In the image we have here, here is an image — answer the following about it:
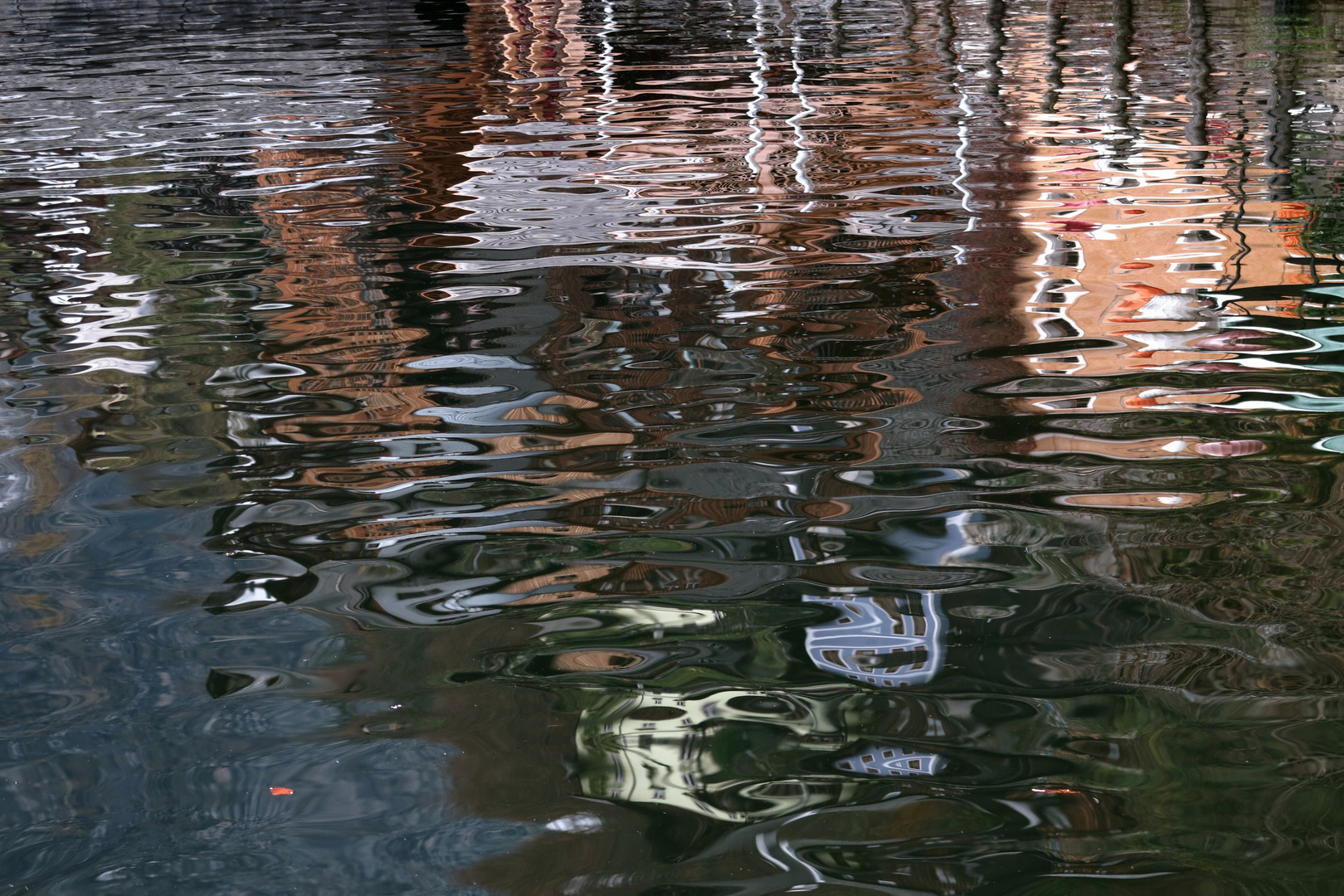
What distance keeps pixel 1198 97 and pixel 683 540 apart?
11.0 metres

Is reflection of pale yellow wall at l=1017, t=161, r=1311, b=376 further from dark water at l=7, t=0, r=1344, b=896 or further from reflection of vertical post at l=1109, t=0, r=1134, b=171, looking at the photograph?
reflection of vertical post at l=1109, t=0, r=1134, b=171

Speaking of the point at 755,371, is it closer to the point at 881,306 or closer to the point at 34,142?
the point at 881,306

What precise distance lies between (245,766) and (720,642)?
1.10m

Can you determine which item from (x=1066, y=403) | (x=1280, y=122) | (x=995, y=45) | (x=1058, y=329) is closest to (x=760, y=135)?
(x=1280, y=122)

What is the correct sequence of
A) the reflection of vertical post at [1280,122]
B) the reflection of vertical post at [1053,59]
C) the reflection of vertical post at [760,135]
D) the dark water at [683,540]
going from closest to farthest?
the dark water at [683,540], the reflection of vertical post at [1280,122], the reflection of vertical post at [760,135], the reflection of vertical post at [1053,59]

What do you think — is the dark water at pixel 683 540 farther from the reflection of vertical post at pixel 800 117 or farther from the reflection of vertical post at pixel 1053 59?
the reflection of vertical post at pixel 1053 59

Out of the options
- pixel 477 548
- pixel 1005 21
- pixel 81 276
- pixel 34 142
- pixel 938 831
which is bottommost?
pixel 938 831

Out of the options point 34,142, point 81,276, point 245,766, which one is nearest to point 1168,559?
point 245,766

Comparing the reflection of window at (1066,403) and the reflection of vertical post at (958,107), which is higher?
the reflection of vertical post at (958,107)

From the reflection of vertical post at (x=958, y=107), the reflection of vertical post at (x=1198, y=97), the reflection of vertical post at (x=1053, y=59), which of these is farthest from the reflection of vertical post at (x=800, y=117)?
the reflection of vertical post at (x=1198, y=97)

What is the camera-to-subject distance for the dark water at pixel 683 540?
220 centimetres

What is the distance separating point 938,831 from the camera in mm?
2164

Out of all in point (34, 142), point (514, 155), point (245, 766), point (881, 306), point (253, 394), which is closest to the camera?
point (245, 766)

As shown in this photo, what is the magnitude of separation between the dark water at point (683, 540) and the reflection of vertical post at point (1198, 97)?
650 mm
